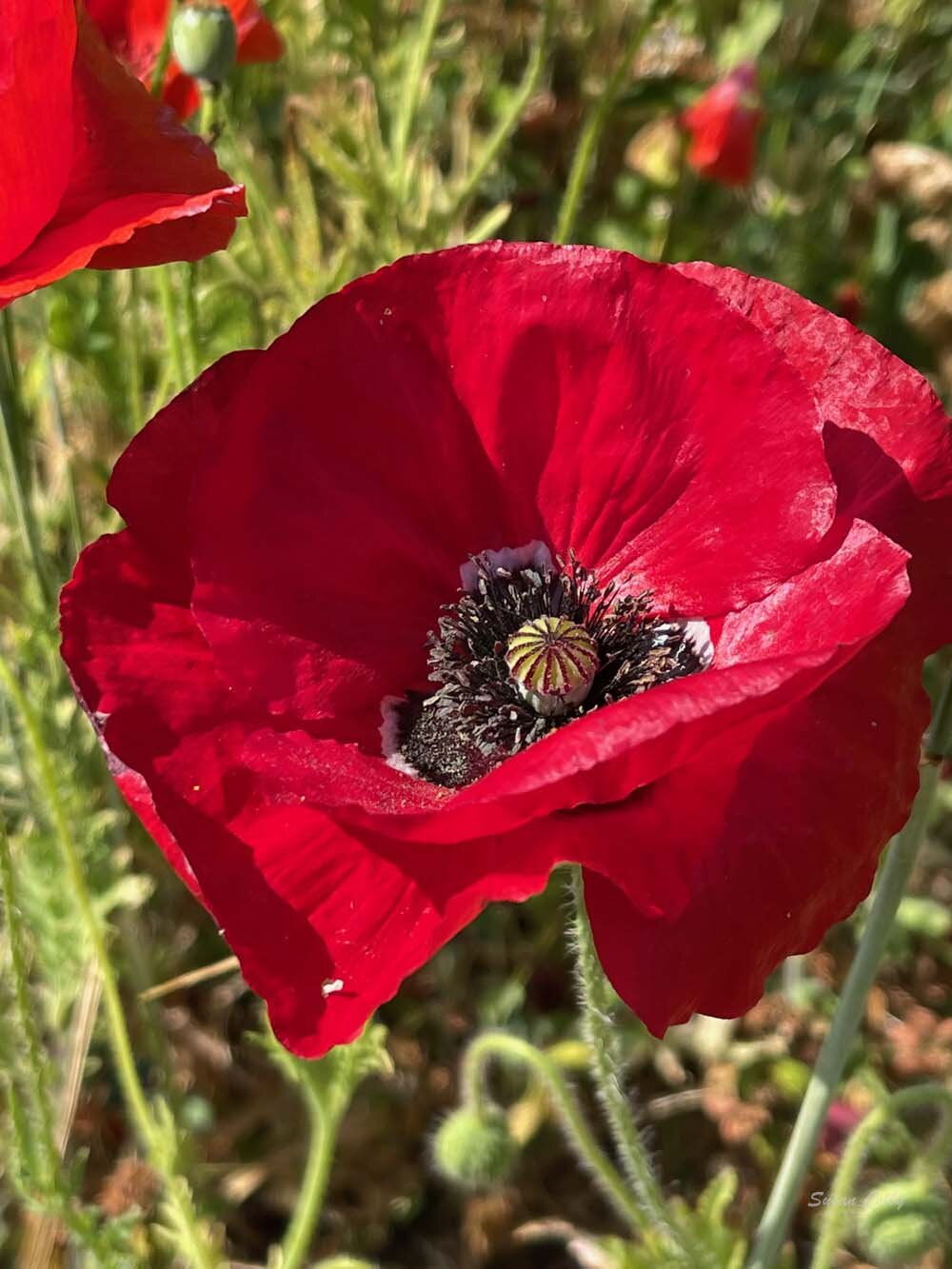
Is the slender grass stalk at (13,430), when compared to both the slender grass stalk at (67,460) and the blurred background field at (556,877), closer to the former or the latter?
the blurred background field at (556,877)

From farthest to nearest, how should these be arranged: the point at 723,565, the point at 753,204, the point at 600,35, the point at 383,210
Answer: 1. the point at 753,204
2. the point at 600,35
3. the point at 383,210
4. the point at 723,565

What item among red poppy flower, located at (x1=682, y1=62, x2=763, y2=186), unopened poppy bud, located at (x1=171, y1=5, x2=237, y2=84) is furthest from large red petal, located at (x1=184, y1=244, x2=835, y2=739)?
red poppy flower, located at (x1=682, y1=62, x2=763, y2=186)

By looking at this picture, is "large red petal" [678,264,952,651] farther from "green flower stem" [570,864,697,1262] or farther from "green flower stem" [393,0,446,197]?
"green flower stem" [393,0,446,197]

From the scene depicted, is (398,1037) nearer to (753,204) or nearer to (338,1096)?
(338,1096)

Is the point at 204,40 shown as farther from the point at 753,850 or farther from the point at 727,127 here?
the point at 727,127

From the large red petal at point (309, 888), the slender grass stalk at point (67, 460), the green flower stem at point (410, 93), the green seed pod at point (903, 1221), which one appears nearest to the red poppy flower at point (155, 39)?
the green flower stem at point (410, 93)

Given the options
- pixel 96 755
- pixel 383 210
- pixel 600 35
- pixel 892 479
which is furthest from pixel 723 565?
pixel 600 35

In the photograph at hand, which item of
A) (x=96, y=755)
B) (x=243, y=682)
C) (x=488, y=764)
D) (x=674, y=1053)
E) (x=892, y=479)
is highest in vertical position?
(x=892, y=479)
